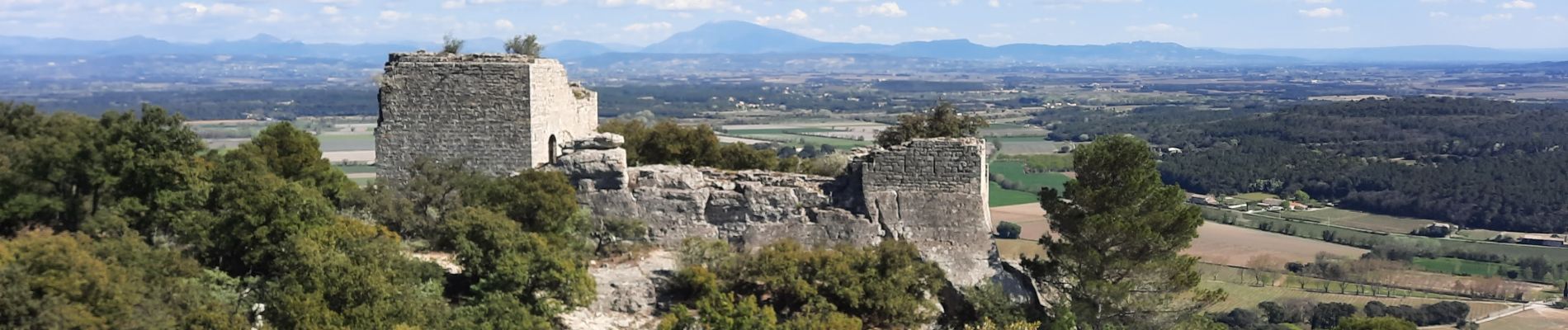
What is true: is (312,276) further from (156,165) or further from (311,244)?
(156,165)

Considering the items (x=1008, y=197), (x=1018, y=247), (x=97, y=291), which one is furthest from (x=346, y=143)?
(x=97, y=291)

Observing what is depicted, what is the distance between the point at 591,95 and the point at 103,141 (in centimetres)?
842

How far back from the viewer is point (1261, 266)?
47.2 metres

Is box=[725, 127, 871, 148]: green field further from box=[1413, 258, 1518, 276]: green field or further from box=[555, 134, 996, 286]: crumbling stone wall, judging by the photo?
box=[555, 134, 996, 286]: crumbling stone wall

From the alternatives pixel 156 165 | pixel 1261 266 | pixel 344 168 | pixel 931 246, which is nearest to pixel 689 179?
pixel 931 246

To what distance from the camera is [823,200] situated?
64.0 ft

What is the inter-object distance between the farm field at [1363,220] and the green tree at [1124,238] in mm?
46285

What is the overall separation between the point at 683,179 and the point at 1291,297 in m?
29.2

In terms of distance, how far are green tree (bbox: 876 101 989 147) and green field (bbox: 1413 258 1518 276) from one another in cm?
3539

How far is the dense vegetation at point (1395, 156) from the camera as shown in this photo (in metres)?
64.2

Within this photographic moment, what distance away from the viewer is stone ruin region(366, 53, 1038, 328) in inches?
741

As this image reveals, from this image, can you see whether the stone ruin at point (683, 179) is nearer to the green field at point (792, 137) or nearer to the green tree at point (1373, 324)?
the green tree at point (1373, 324)

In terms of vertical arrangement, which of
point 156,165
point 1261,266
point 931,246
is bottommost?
point 1261,266

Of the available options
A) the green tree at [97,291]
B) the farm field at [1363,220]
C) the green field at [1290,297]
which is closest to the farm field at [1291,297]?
the green field at [1290,297]
